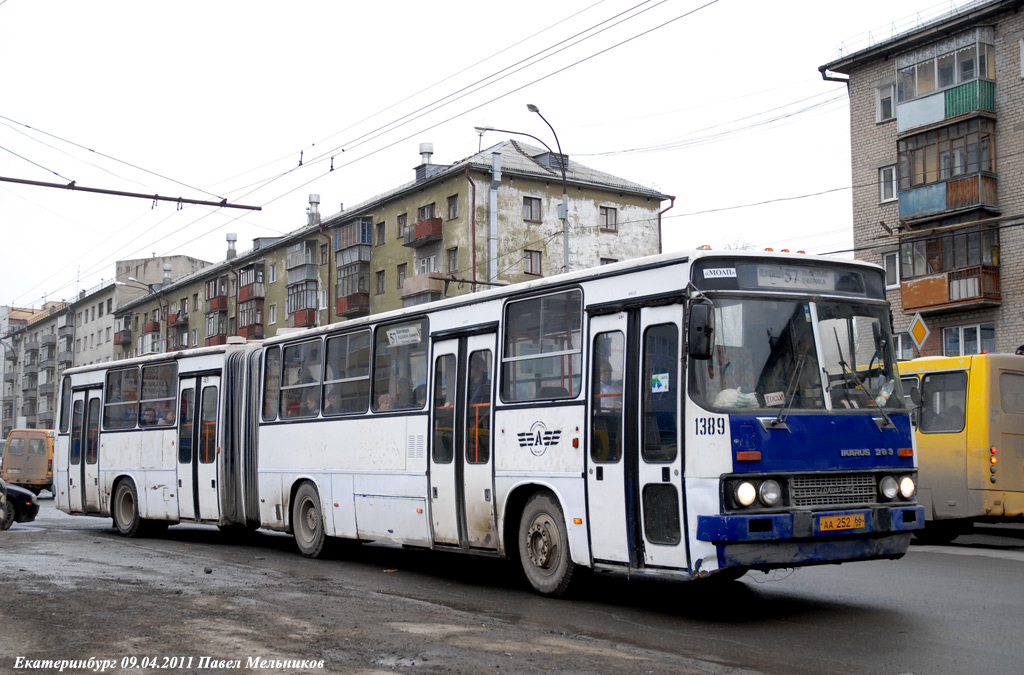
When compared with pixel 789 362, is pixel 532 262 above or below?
above

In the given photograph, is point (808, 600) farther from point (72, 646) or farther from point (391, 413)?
point (72, 646)

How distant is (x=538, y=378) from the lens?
10680mm

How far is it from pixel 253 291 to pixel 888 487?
2515 inches

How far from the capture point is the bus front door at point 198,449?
1722 centimetres

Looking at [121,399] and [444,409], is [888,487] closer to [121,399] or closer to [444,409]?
[444,409]

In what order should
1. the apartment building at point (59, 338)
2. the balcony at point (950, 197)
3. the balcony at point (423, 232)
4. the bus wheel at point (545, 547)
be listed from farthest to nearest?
the apartment building at point (59, 338) < the balcony at point (423, 232) < the balcony at point (950, 197) < the bus wheel at point (545, 547)

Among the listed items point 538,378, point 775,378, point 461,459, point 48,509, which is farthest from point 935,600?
point 48,509

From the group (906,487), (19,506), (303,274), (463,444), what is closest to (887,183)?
(19,506)

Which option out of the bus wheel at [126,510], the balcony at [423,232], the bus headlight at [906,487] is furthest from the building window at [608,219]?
the bus headlight at [906,487]

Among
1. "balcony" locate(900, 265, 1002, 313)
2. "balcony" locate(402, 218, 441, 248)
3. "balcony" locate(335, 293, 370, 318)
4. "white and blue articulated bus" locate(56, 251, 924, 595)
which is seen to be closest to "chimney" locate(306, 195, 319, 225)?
"balcony" locate(335, 293, 370, 318)

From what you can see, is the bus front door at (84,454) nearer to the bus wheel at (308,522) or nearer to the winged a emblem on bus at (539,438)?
the bus wheel at (308,522)

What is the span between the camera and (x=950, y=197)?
33.0 m

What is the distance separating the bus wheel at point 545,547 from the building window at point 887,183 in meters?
29.2

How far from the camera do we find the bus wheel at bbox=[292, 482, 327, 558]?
48.0ft
